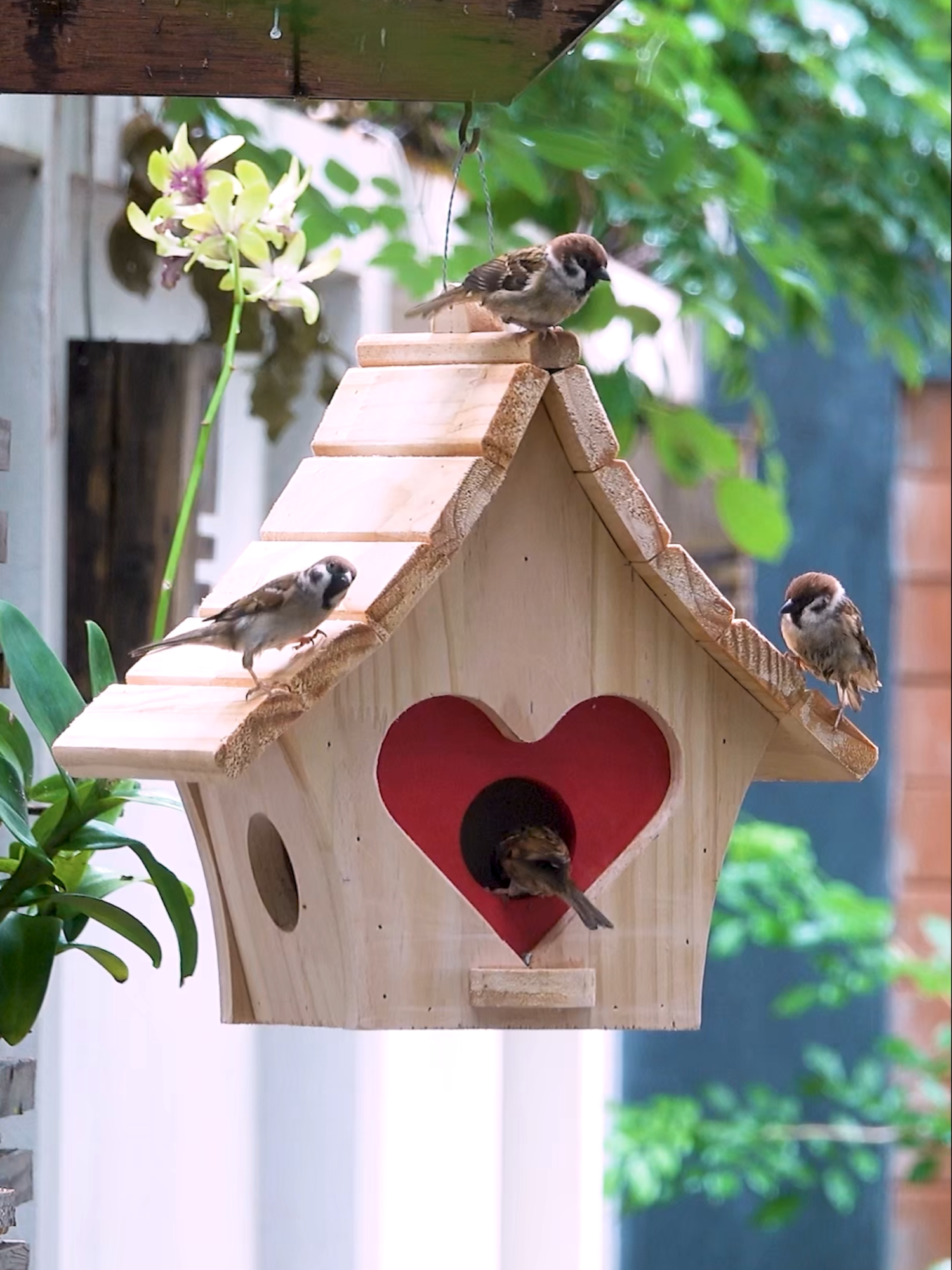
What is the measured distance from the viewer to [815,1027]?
4.92 metres

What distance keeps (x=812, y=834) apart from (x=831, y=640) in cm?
350

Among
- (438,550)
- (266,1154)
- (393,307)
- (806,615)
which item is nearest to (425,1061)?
(266,1154)

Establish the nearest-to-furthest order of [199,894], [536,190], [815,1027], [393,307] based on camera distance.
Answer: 1. [536,190]
2. [199,894]
3. [393,307]
4. [815,1027]

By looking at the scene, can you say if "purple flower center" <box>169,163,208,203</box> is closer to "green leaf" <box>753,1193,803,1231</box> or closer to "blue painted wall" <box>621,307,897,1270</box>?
"blue painted wall" <box>621,307,897,1270</box>

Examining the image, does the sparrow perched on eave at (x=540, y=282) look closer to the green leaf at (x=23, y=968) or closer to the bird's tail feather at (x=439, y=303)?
the bird's tail feather at (x=439, y=303)

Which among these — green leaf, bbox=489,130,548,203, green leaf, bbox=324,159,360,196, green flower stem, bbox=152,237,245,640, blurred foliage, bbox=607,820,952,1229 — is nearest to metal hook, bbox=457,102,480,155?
green flower stem, bbox=152,237,245,640

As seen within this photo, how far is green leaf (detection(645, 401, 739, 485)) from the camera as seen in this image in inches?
97.0

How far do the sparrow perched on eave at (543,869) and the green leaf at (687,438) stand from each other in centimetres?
111

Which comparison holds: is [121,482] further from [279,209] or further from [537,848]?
[537,848]

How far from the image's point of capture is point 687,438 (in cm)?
248

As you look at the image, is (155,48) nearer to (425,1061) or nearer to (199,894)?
(199,894)

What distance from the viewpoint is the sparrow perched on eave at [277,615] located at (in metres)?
1.22

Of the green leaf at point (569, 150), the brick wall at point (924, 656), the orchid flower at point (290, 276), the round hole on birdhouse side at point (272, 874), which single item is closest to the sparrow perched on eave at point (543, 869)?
the round hole on birdhouse side at point (272, 874)

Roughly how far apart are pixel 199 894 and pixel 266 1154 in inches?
15.1
